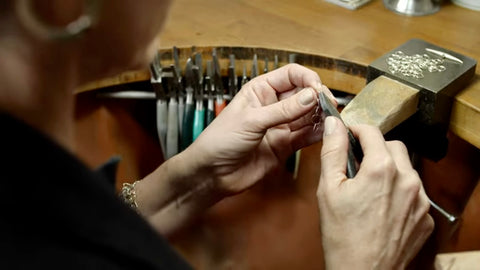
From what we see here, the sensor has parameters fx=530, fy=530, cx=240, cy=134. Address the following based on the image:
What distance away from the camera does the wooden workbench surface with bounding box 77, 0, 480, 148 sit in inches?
41.9

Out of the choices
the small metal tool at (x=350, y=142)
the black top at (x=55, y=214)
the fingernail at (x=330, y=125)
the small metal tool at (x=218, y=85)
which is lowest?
the small metal tool at (x=218, y=85)

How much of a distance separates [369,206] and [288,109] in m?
0.22

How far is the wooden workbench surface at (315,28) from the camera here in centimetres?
106

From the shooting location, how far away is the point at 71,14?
384mm

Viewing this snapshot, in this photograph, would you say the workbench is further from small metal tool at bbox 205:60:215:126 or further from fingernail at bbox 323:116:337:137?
fingernail at bbox 323:116:337:137

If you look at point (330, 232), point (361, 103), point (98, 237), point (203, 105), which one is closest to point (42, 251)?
point (98, 237)

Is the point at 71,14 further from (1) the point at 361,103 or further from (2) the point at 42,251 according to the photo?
(1) the point at 361,103

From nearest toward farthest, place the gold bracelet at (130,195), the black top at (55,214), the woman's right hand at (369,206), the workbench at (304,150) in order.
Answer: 1. the black top at (55,214)
2. the woman's right hand at (369,206)
3. the gold bracelet at (130,195)
4. the workbench at (304,150)

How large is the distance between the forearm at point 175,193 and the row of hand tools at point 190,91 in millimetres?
183

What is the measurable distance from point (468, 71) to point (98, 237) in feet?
2.43

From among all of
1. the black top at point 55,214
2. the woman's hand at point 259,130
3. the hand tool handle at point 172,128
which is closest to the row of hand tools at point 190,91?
the hand tool handle at point 172,128

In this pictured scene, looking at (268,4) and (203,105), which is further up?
(268,4)

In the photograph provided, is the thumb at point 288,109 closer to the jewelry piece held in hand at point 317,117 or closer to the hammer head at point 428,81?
the jewelry piece held in hand at point 317,117

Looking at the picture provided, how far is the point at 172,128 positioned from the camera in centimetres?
112
